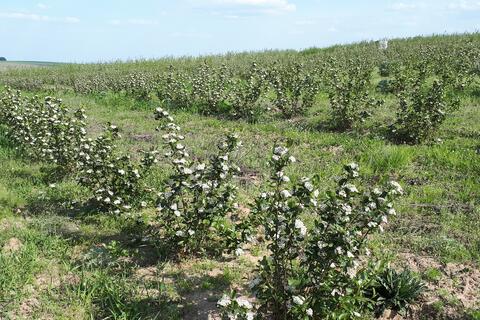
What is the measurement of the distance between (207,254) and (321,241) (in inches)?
90.8

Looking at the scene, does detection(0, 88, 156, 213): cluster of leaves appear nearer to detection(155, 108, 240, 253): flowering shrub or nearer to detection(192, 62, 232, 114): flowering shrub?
detection(155, 108, 240, 253): flowering shrub

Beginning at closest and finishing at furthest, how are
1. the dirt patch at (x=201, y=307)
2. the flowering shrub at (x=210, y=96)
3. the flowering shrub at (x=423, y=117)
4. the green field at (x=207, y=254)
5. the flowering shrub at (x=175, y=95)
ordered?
the dirt patch at (x=201, y=307) → the green field at (x=207, y=254) → the flowering shrub at (x=423, y=117) → the flowering shrub at (x=210, y=96) → the flowering shrub at (x=175, y=95)

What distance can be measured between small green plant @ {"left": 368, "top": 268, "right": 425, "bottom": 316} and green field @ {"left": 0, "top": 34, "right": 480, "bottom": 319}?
0.18 metres

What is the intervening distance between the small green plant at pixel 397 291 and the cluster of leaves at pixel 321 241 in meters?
0.79

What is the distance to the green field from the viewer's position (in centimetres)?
499

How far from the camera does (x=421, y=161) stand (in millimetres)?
8422

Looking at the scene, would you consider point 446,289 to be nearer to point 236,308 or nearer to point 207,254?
point 207,254

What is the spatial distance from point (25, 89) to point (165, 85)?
9.28 metres

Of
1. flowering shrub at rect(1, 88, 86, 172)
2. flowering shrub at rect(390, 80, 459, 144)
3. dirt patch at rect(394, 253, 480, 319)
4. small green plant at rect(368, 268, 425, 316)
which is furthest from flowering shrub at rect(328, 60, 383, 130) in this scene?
small green plant at rect(368, 268, 425, 316)

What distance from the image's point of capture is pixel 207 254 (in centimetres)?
591

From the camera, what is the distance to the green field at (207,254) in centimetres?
499

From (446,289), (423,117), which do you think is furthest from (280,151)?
(423,117)

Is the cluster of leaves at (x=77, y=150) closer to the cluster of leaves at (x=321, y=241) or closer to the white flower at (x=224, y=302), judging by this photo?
the cluster of leaves at (x=321, y=241)

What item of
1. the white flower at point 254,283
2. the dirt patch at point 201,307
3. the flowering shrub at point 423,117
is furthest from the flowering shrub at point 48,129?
the flowering shrub at point 423,117
